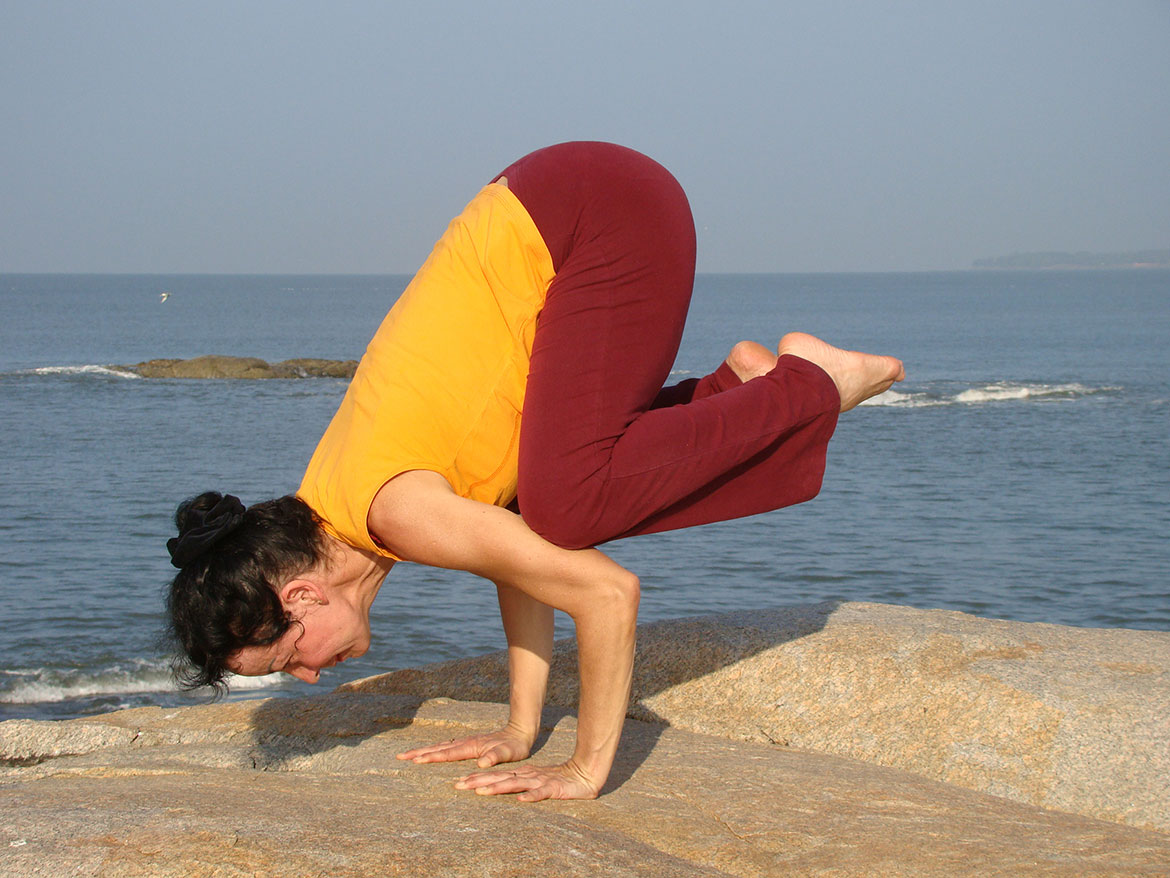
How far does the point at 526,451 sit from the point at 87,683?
281 inches

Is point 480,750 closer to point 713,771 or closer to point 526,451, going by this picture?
point 713,771

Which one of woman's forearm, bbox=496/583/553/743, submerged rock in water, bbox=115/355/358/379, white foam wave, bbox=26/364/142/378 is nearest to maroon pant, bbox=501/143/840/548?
woman's forearm, bbox=496/583/553/743

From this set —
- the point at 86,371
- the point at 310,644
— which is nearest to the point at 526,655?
the point at 310,644

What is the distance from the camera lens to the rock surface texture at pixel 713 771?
2.44 meters

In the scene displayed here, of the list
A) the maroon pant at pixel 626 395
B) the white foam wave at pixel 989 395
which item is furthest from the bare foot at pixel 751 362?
the white foam wave at pixel 989 395

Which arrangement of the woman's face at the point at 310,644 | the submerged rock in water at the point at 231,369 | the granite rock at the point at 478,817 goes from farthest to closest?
the submerged rock in water at the point at 231,369 → the woman's face at the point at 310,644 → the granite rock at the point at 478,817

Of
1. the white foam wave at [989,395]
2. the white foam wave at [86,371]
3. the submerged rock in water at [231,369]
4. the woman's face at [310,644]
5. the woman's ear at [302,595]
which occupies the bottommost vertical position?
the white foam wave at [86,371]

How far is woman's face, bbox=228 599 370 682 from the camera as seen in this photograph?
2900 millimetres

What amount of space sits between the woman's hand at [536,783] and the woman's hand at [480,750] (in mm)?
290

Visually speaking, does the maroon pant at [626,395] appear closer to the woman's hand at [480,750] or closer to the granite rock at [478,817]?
the granite rock at [478,817]

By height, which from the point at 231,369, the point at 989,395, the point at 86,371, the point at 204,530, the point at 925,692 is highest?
the point at 204,530

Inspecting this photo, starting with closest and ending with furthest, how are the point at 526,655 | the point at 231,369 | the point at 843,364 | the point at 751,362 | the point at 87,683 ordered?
the point at 843,364 → the point at 751,362 → the point at 526,655 → the point at 87,683 → the point at 231,369

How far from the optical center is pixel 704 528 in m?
14.4

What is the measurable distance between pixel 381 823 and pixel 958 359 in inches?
1800
